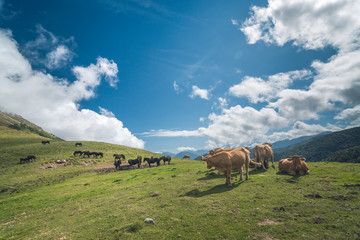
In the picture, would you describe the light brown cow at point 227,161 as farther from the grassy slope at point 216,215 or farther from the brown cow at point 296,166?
the brown cow at point 296,166

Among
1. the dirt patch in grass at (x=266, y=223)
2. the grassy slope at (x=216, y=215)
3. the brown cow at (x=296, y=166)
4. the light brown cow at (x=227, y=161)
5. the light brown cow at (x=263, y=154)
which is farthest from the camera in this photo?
the light brown cow at (x=263, y=154)

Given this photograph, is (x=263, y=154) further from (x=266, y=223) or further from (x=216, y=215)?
(x=216, y=215)

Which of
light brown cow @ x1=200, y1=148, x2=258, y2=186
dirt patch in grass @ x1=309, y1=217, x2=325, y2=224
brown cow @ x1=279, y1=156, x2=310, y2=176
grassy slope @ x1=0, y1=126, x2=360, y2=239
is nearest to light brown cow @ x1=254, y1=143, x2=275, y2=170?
brown cow @ x1=279, y1=156, x2=310, y2=176

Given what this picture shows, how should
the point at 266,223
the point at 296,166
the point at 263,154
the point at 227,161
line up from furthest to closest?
1. the point at 263,154
2. the point at 296,166
3. the point at 227,161
4. the point at 266,223

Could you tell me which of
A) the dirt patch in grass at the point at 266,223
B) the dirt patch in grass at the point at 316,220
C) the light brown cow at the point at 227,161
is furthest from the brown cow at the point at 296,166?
the dirt patch in grass at the point at 266,223

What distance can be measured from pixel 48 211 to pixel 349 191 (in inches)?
898

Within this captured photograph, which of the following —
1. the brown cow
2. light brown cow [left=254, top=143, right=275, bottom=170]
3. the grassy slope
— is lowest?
the grassy slope

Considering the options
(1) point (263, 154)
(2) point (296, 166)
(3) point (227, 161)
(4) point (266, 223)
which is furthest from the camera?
(1) point (263, 154)

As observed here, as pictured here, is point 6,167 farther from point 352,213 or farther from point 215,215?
point 352,213

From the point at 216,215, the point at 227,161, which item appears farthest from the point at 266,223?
the point at 227,161

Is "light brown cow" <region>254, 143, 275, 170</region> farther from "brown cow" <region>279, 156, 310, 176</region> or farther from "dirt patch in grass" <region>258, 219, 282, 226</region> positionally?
"dirt patch in grass" <region>258, 219, 282, 226</region>

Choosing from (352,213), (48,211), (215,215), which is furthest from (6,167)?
(352,213)

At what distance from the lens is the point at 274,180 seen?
13.5 meters

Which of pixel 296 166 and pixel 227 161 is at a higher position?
pixel 227 161
